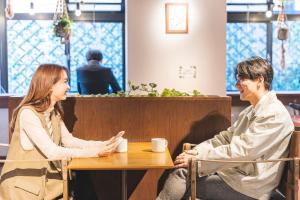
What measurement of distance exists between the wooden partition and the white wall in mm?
2110

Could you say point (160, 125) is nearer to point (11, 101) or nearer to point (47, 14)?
point (11, 101)

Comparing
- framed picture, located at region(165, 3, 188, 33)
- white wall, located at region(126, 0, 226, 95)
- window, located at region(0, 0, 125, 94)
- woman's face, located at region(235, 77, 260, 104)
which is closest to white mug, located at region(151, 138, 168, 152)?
woman's face, located at region(235, 77, 260, 104)

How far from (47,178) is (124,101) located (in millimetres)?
824

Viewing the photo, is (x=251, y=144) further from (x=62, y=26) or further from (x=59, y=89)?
(x=62, y=26)

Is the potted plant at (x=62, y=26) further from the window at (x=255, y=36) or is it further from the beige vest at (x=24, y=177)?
the beige vest at (x=24, y=177)

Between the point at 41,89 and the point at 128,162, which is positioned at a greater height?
the point at 41,89

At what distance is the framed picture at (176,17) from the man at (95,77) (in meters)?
0.84

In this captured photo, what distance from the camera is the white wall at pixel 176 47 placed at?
5.17m

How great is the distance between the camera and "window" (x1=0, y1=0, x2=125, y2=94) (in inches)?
230

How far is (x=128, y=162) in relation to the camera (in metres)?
2.39

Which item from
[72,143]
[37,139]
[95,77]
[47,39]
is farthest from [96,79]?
[37,139]

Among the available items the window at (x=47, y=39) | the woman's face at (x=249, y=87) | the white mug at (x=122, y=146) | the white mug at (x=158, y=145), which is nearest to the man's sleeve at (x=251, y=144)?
the woman's face at (x=249, y=87)

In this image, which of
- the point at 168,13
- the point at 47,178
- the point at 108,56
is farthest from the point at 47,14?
the point at 47,178

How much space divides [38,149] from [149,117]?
2.99 ft
